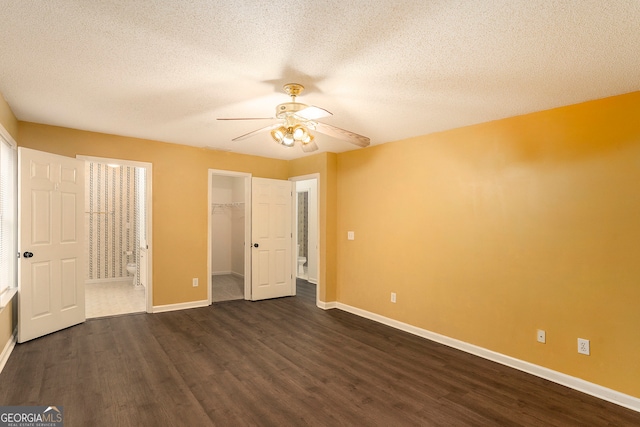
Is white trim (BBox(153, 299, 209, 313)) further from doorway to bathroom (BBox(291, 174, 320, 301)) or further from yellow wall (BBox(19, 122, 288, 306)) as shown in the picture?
doorway to bathroom (BBox(291, 174, 320, 301))

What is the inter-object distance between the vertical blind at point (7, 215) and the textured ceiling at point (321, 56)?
645 millimetres

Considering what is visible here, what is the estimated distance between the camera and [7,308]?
326 cm

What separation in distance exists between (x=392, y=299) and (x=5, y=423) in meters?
3.76

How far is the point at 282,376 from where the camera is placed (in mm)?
2912

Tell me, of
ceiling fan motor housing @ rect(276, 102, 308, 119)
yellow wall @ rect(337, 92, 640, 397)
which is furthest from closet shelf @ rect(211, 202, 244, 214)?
ceiling fan motor housing @ rect(276, 102, 308, 119)

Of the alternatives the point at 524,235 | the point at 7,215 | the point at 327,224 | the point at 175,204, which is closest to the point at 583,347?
the point at 524,235

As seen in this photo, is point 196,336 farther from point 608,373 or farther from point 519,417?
point 608,373

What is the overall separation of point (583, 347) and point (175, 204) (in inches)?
194

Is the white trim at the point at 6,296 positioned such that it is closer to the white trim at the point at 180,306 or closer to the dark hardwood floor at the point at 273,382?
the dark hardwood floor at the point at 273,382

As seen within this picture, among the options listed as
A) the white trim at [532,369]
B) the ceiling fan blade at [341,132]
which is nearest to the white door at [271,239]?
the white trim at [532,369]

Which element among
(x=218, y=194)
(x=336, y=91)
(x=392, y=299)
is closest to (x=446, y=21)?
(x=336, y=91)

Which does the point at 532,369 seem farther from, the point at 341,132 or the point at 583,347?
the point at 341,132

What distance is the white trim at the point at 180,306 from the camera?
4672 mm

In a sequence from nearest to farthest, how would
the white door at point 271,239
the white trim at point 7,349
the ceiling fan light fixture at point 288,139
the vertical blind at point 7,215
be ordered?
the ceiling fan light fixture at point 288,139
the white trim at point 7,349
the vertical blind at point 7,215
the white door at point 271,239
